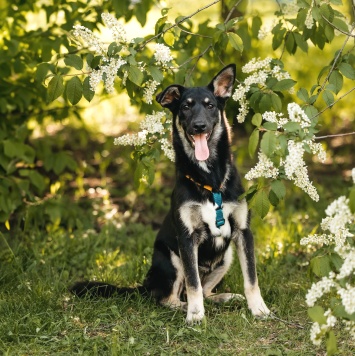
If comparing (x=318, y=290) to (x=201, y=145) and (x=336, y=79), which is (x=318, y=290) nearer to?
(x=201, y=145)

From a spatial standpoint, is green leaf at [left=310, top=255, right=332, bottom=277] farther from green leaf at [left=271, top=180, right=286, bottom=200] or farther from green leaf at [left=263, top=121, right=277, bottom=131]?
green leaf at [left=263, top=121, right=277, bottom=131]

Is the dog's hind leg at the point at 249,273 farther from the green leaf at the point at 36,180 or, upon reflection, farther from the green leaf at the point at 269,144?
the green leaf at the point at 36,180

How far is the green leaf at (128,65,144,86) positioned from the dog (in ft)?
1.29

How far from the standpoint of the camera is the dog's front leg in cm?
431

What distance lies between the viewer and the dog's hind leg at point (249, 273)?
14.5ft

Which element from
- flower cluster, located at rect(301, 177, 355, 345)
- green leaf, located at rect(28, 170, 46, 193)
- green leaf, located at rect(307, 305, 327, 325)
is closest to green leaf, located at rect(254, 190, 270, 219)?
flower cluster, located at rect(301, 177, 355, 345)

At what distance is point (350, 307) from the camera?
289 cm

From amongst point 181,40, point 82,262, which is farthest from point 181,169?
point 82,262

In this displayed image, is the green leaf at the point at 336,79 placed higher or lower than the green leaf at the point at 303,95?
higher

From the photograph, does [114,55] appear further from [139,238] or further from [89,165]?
[89,165]

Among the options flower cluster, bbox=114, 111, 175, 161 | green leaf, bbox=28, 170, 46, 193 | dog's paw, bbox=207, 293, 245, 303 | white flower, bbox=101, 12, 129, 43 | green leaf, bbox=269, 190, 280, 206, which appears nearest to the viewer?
green leaf, bbox=269, 190, 280, 206

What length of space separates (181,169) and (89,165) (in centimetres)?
381

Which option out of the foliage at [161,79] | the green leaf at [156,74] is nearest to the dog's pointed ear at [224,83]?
the foliage at [161,79]

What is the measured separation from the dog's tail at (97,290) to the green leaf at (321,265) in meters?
1.56
